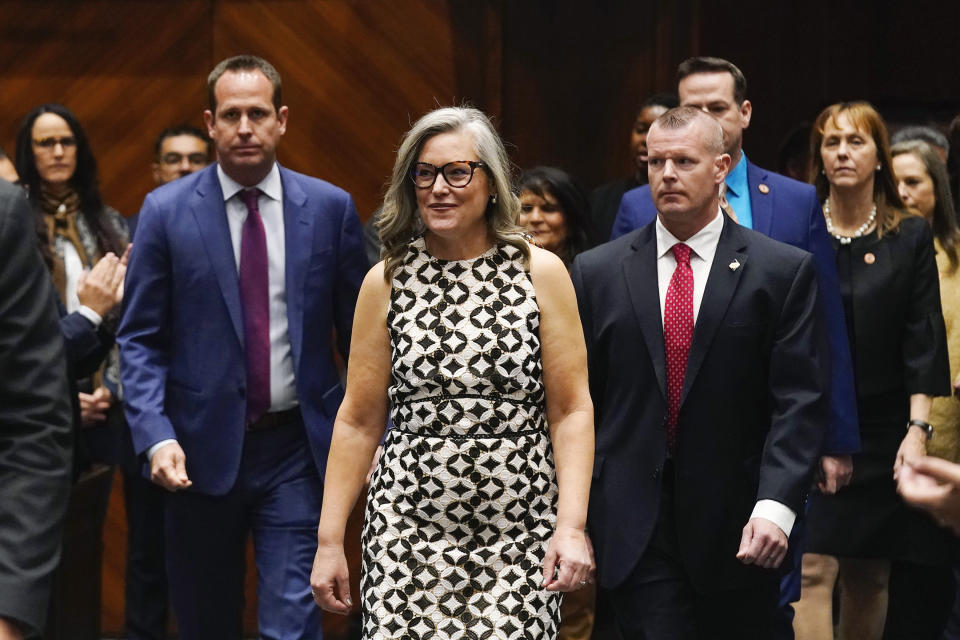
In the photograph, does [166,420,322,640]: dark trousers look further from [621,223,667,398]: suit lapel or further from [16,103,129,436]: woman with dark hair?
[16,103,129,436]: woman with dark hair

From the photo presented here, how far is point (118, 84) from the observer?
6871 mm

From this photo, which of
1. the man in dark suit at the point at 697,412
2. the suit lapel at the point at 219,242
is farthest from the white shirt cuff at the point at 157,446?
the man in dark suit at the point at 697,412

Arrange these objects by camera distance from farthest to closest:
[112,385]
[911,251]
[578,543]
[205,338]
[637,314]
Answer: [112,385]
[911,251]
[205,338]
[637,314]
[578,543]

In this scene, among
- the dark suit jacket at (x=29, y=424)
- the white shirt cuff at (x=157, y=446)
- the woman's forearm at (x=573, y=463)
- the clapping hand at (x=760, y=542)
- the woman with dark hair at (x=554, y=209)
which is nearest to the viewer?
the dark suit jacket at (x=29, y=424)

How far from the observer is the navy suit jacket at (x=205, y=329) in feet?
14.6

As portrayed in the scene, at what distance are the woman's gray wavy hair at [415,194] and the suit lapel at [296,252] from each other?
85 centimetres

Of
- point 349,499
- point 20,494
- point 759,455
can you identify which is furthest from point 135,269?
point 20,494

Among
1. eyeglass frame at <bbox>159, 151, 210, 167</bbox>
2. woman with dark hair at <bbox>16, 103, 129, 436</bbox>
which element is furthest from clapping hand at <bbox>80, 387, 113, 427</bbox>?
eyeglass frame at <bbox>159, 151, 210, 167</bbox>

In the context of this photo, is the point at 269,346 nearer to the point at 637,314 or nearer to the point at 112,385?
the point at 637,314

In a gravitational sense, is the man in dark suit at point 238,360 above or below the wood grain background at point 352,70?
below

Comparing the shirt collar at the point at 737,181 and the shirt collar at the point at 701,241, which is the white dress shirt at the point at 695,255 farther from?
the shirt collar at the point at 737,181

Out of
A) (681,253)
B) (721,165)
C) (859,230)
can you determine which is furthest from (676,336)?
(859,230)

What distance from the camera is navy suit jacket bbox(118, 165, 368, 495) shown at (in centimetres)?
446

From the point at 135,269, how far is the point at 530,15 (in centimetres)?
302
